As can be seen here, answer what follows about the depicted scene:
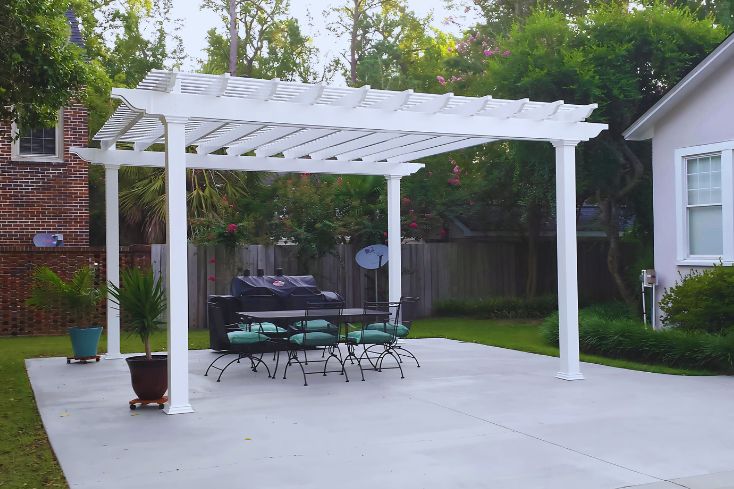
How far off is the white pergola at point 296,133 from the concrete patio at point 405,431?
926 millimetres

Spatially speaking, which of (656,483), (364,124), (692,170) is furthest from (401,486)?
(692,170)

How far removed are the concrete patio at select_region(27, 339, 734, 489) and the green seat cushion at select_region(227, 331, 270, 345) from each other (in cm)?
41

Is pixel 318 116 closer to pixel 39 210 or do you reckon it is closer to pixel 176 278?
pixel 176 278

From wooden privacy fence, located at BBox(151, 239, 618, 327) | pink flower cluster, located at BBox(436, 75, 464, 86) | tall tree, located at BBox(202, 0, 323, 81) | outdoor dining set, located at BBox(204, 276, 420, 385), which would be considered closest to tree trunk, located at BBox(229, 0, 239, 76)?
tall tree, located at BBox(202, 0, 323, 81)

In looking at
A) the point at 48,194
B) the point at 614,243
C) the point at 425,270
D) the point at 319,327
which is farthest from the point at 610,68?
the point at 48,194

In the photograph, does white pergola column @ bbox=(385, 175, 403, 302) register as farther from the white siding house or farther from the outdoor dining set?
the white siding house

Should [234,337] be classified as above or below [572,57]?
below

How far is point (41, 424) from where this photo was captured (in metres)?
A: 7.56

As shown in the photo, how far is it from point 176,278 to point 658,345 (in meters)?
6.24

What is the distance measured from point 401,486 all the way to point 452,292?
1373 cm

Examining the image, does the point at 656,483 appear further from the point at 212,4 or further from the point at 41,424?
the point at 212,4

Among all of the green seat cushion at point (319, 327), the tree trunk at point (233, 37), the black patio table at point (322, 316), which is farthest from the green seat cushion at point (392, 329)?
the tree trunk at point (233, 37)

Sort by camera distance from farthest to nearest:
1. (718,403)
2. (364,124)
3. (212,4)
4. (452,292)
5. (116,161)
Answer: (212,4) < (452,292) < (116,161) < (364,124) < (718,403)

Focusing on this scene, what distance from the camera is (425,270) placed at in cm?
1861
